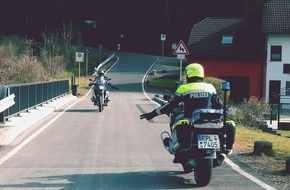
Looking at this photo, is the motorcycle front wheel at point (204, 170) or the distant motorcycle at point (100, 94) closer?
the motorcycle front wheel at point (204, 170)

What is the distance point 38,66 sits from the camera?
3625 cm

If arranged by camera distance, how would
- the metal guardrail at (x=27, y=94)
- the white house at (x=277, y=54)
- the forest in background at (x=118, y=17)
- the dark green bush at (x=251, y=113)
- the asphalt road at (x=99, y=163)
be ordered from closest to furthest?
1. the asphalt road at (x=99, y=163)
2. the metal guardrail at (x=27, y=94)
3. the dark green bush at (x=251, y=113)
4. the white house at (x=277, y=54)
5. the forest in background at (x=118, y=17)

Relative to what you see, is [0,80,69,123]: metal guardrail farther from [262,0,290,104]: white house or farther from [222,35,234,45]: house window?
[222,35,234,45]: house window

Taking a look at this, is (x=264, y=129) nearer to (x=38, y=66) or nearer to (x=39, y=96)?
(x=39, y=96)

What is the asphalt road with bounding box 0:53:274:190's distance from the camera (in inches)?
341

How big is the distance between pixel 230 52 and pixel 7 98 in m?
41.9

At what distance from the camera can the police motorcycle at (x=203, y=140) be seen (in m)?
8.43

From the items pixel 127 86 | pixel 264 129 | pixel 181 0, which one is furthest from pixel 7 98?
pixel 181 0

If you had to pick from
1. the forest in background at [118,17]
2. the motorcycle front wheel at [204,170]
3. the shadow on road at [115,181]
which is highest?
the forest in background at [118,17]

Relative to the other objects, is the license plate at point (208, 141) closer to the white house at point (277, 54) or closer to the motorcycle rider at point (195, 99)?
the motorcycle rider at point (195, 99)

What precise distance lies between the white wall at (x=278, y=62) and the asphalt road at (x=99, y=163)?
117 feet

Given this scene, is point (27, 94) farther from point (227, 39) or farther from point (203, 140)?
point (227, 39)

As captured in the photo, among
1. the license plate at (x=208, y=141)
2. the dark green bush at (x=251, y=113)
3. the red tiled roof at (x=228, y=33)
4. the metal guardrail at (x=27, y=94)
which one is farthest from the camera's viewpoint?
the red tiled roof at (x=228, y=33)

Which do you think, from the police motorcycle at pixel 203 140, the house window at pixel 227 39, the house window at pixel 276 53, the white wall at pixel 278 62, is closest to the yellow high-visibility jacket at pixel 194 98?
the police motorcycle at pixel 203 140
